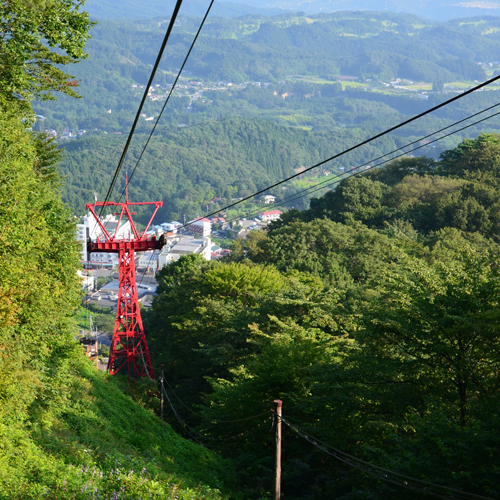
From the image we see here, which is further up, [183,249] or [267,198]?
[267,198]

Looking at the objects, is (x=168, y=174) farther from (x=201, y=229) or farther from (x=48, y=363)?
(x=48, y=363)

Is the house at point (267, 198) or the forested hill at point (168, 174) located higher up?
the forested hill at point (168, 174)

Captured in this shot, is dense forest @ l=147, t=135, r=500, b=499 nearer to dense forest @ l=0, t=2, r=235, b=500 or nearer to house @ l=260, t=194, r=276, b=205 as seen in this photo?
dense forest @ l=0, t=2, r=235, b=500

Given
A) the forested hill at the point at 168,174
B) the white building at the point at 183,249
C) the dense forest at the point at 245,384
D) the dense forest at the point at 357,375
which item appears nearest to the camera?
the dense forest at the point at 245,384

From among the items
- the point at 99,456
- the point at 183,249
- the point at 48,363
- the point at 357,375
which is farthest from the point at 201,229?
the point at 99,456

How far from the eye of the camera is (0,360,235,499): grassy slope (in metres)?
7.55

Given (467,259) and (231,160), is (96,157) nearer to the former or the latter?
(231,160)

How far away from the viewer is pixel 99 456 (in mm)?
9648

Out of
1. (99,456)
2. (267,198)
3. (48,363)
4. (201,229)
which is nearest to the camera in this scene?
(99,456)

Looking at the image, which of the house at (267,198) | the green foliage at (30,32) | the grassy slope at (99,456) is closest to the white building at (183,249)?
the house at (267,198)

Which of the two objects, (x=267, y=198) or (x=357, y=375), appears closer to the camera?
(x=357, y=375)

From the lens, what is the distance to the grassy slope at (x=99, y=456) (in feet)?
24.8

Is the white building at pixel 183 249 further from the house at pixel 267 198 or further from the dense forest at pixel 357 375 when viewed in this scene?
the dense forest at pixel 357 375

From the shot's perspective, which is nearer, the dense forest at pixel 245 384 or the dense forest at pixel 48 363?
the dense forest at pixel 48 363
